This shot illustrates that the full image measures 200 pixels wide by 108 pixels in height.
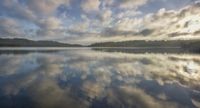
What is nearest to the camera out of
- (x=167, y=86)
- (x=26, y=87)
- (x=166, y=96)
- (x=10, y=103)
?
(x=10, y=103)

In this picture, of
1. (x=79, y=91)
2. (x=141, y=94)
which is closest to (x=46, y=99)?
(x=79, y=91)

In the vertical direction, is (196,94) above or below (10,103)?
below

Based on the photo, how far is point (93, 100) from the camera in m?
10.9

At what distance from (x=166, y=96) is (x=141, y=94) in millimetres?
1366

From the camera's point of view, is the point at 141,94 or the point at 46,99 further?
the point at 141,94

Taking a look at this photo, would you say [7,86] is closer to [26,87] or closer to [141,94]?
[26,87]

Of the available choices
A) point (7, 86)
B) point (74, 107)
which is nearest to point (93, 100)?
point (74, 107)

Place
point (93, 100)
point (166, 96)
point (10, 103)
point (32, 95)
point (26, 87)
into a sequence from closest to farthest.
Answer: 1. point (10, 103)
2. point (93, 100)
3. point (32, 95)
4. point (166, 96)
5. point (26, 87)

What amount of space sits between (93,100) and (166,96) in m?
4.33

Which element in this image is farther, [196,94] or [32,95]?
Answer: [196,94]

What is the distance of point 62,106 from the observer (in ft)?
32.2

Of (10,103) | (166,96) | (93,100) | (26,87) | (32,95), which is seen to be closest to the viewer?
(10,103)

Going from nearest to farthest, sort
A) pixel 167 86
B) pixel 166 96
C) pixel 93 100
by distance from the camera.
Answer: pixel 93 100 < pixel 166 96 < pixel 167 86

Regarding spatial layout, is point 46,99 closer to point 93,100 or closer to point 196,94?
point 93,100
